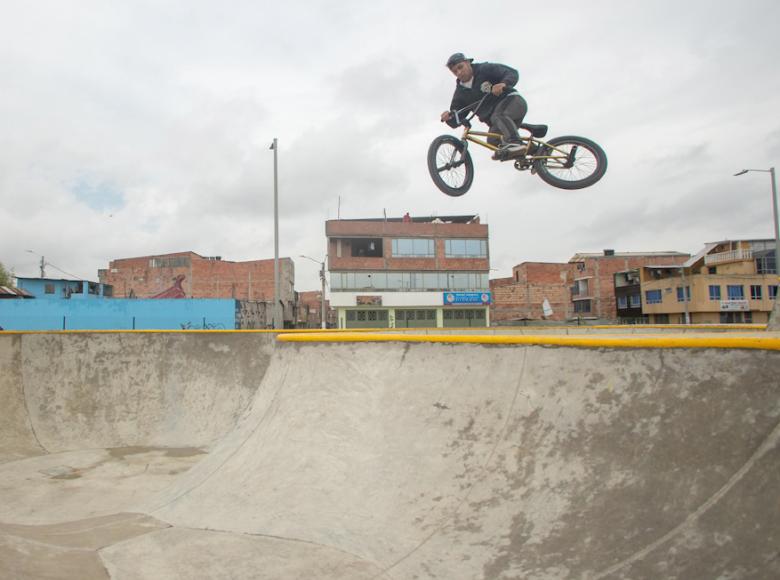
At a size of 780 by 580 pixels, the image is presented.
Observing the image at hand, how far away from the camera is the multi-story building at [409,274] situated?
4328 centimetres

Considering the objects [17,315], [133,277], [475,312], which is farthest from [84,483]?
[133,277]

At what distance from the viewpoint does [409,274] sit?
1740 inches

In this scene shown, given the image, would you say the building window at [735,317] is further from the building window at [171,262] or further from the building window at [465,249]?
the building window at [171,262]

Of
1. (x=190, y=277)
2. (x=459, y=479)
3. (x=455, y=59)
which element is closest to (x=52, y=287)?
(x=190, y=277)

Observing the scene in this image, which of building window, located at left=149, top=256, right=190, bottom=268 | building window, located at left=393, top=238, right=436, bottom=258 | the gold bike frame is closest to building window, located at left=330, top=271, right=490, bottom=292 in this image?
building window, located at left=393, top=238, right=436, bottom=258

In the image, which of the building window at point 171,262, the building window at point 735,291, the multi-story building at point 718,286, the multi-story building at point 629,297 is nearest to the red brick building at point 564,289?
the multi-story building at point 629,297

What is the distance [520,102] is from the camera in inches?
271

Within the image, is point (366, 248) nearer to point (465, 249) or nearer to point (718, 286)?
point (465, 249)

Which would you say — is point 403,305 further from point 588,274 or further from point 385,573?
point 385,573

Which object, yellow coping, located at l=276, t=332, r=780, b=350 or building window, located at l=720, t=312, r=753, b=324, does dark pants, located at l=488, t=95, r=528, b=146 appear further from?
building window, located at l=720, t=312, r=753, b=324

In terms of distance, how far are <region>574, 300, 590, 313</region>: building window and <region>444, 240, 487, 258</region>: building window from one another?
19301mm

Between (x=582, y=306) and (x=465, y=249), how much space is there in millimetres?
21331

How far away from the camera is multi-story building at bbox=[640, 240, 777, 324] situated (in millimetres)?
45094

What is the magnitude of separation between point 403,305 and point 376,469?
3908 centimetres
